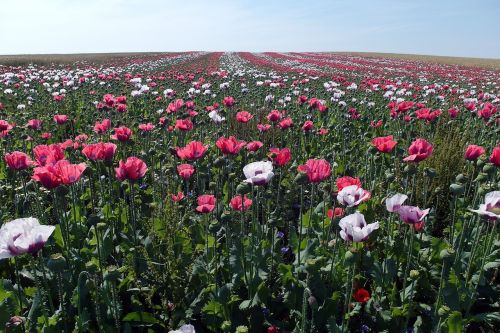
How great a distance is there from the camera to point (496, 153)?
9.73ft

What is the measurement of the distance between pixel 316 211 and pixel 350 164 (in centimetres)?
175

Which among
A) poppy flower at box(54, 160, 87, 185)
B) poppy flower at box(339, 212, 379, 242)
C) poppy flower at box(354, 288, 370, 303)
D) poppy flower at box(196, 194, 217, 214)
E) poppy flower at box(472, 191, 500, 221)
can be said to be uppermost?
poppy flower at box(54, 160, 87, 185)

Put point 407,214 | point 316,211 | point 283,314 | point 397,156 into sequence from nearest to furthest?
1. point 407,214
2. point 283,314
3. point 316,211
4. point 397,156

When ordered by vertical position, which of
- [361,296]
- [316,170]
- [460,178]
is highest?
[316,170]

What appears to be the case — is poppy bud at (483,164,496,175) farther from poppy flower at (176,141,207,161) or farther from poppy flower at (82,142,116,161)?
poppy flower at (82,142,116,161)

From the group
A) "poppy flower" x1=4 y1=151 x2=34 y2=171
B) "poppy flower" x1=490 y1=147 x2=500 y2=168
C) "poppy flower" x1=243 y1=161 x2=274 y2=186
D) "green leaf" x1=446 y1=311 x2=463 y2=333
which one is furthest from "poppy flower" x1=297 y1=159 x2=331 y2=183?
"poppy flower" x1=4 y1=151 x2=34 y2=171

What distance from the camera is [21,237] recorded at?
1898mm

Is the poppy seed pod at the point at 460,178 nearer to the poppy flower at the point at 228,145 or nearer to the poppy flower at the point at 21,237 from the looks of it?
the poppy flower at the point at 228,145

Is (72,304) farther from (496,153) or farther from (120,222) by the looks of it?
(496,153)

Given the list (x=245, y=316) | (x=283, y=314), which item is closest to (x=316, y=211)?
(x=283, y=314)

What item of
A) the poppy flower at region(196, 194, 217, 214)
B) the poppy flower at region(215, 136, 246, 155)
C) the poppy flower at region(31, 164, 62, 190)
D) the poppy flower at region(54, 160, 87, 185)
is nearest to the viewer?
the poppy flower at region(31, 164, 62, 190)

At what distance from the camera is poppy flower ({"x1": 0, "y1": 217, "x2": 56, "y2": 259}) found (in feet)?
6.15

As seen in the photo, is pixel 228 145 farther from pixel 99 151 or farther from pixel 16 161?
pixel 16 161

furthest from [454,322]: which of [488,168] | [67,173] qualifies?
[67,173]
